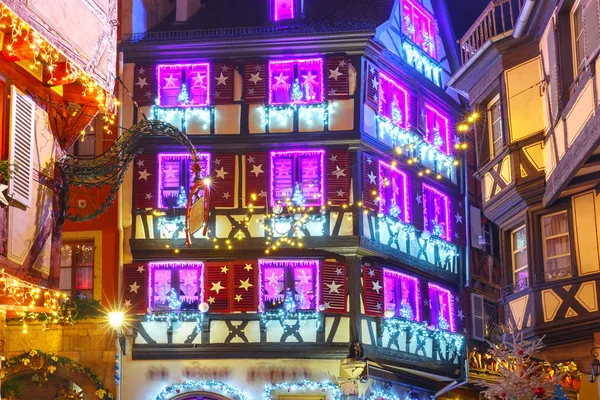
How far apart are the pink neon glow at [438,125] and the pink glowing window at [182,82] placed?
6097 mm

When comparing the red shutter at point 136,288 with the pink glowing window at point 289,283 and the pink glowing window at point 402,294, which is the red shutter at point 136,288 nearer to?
the pink glowing window at point 289,283

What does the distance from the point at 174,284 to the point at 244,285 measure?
167 cm

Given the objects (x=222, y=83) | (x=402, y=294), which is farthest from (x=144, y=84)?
(x=402, y=294)

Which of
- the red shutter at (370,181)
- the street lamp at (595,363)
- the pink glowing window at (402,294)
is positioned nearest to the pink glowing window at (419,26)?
the red shutter at (370,181)

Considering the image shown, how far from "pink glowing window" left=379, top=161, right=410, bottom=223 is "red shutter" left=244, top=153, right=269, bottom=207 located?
2813 millimetres

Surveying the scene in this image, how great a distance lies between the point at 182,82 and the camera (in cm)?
2658

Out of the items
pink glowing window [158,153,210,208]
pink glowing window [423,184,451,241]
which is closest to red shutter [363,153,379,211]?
pink glowing window [423,184,451,241]

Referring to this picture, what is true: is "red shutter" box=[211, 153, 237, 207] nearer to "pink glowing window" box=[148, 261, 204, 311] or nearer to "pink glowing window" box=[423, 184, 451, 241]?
"pink glowing window" box=[148, 261, 204, 311]

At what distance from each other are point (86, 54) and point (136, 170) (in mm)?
10754

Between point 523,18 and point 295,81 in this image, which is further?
point 295,81

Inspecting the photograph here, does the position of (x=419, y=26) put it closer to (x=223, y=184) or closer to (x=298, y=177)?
(x=298, y=177)

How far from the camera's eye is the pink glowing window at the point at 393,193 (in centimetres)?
2656

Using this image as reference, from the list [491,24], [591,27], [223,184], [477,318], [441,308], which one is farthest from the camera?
[477,318]

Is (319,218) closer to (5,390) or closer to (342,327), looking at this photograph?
(342,327)
